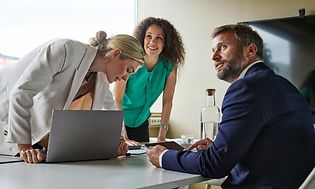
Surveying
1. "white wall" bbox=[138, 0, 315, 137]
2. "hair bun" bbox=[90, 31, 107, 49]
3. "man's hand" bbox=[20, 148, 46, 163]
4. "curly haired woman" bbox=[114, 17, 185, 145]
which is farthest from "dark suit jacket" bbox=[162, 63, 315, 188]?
"white wall" bbox=[138, 0, 315, 137]

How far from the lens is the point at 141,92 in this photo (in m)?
2.59

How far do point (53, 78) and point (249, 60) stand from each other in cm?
74

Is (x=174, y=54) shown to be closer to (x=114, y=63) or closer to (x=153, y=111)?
(x=114, y=63)

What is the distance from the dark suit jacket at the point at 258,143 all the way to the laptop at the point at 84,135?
0.34 meters

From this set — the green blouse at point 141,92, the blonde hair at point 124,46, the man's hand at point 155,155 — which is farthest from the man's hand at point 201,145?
the green blouse at point 141,92

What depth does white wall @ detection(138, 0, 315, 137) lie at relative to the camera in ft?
12.0

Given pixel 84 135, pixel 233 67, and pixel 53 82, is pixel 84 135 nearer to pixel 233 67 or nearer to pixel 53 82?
pixel 53 82

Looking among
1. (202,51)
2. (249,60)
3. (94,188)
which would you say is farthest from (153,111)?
(94,188)

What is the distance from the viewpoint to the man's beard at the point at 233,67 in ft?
4.95

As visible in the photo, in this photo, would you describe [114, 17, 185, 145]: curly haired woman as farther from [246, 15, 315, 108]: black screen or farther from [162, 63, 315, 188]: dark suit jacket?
[162, 63, 315, 188]: dark suit jacket

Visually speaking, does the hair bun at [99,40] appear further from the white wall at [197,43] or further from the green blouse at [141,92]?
the white wall at [197,43]

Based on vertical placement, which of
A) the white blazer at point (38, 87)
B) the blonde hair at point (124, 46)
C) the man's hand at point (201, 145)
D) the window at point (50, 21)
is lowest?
the man's hand at point (201, 145)

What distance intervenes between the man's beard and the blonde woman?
0.38 metres

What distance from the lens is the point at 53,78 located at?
157cm
